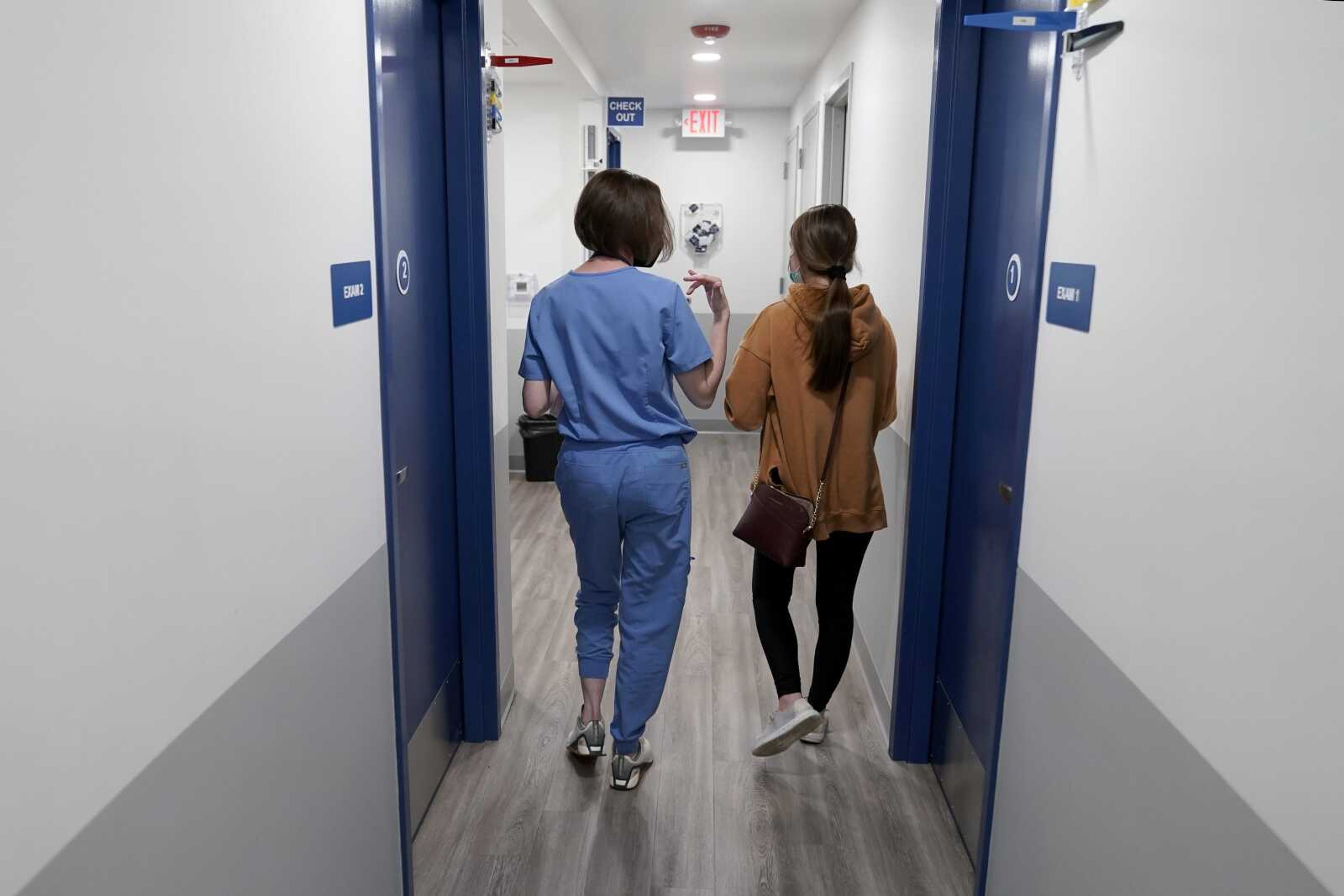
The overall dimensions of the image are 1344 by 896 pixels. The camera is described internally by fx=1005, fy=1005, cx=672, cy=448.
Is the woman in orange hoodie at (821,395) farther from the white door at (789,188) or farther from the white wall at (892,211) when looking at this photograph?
the white door at (789,188)

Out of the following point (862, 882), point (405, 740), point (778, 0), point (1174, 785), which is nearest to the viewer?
point (1174, 785)

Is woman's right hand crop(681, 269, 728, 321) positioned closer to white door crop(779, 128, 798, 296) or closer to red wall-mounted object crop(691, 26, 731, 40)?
red wall-mounted object crop(691, 26, 731, 40)

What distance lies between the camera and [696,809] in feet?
7.84

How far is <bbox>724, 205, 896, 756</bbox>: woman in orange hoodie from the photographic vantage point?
7.59 ft

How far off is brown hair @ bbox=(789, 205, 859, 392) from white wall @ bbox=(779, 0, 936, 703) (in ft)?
0.89

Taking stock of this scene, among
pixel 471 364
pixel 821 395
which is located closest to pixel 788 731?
pixel 821 395

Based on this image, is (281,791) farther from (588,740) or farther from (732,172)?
(732,172)

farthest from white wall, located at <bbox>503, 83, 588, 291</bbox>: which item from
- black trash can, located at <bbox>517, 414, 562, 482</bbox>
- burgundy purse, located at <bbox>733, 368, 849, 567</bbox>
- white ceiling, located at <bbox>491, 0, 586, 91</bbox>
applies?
burgundy purse, located at <bbox>733, 368, 849, 567</bbox>

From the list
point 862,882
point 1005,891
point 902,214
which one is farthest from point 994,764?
point 902,214

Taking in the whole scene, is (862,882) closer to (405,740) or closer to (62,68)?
(405,740)

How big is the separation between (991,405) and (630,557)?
2.88 ft

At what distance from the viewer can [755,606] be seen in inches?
102

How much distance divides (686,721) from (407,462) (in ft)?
3.85

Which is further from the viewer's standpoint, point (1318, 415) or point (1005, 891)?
point (1005, 891)
